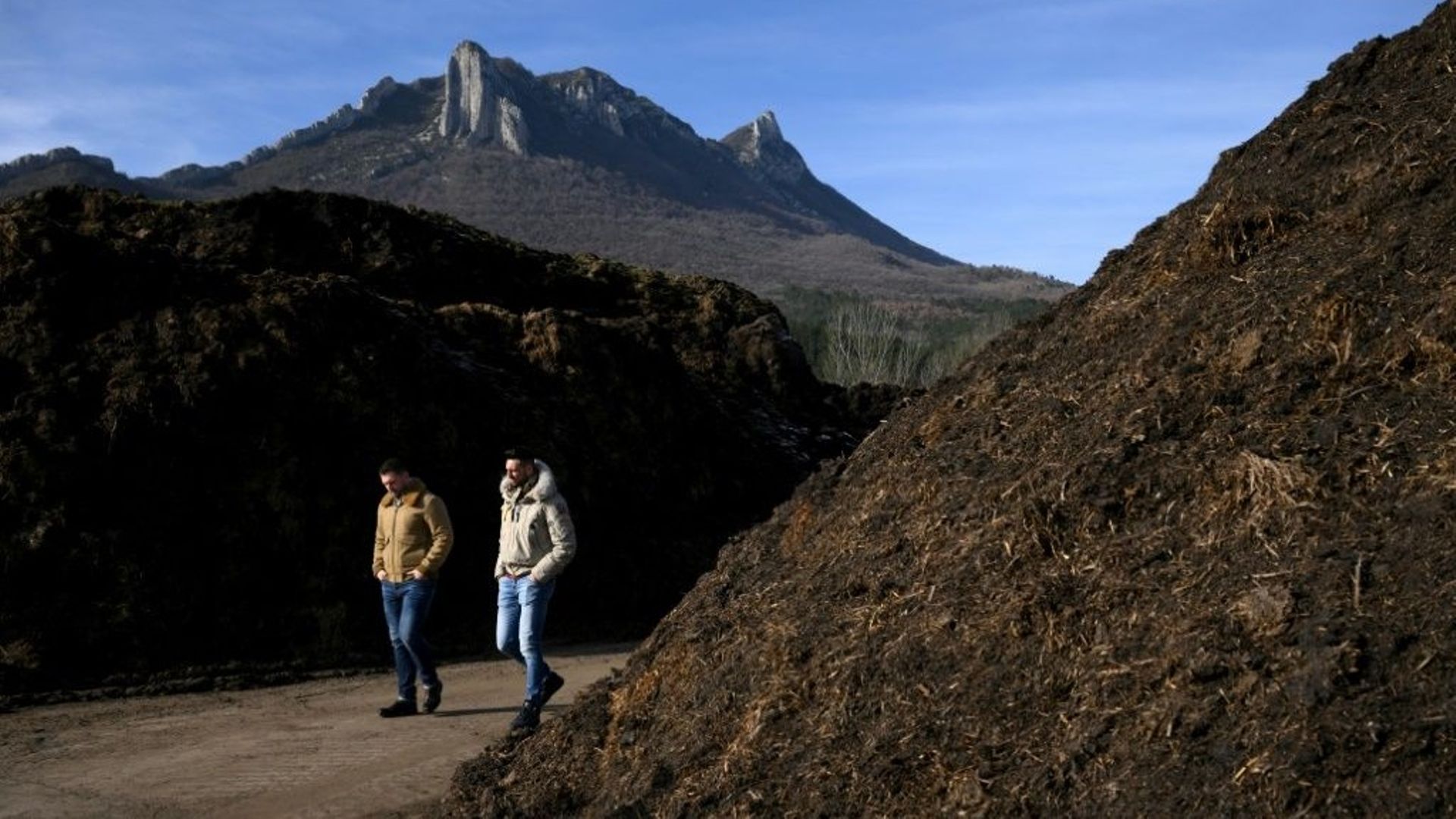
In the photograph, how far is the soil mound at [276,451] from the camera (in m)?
12.4

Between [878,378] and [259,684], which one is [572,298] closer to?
[259,684]

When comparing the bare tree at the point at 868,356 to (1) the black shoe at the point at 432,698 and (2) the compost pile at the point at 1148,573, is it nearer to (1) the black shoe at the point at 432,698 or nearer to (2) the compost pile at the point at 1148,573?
(1) the black shoe at the point at 432,698

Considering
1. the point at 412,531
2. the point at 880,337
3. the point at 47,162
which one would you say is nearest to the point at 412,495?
the point at 412,531

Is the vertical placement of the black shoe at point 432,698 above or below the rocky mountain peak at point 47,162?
below

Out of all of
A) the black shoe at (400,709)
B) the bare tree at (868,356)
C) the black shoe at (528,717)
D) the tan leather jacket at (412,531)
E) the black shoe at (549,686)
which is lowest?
the black shoe at (400,709)

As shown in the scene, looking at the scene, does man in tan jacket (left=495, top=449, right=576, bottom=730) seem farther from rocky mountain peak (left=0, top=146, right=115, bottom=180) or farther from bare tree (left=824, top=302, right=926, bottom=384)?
rocky mountain peak (left=0, top=146, right=115, bottom=180)

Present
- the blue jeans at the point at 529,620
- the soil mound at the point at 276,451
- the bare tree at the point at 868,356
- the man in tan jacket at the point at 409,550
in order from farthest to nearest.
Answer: the bare tree at the point at 868,356, the soil mound at the point at 276,451, the man in tan jacket at the point at 409,550, the blue jeans at the point at 529,620

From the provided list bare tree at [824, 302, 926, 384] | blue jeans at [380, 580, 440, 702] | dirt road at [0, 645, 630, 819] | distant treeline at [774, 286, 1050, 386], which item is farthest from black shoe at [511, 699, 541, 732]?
bare tree at [824, 302, 926, 384]

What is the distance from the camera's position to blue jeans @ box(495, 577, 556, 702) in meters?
8.96

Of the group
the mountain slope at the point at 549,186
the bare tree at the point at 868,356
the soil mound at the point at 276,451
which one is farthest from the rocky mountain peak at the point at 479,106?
the soil mound at the point at 276,451

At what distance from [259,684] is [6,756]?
284 cm

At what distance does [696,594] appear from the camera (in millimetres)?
7934

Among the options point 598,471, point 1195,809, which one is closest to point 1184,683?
point 1195,809

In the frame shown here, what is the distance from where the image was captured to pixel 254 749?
9.41 m
